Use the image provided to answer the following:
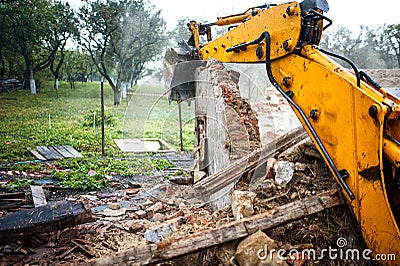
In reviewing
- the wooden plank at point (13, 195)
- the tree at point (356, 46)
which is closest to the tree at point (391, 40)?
the tree at point (356, 46)

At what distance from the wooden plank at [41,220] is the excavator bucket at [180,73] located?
2621 mm

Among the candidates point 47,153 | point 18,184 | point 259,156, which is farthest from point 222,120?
point 47,153

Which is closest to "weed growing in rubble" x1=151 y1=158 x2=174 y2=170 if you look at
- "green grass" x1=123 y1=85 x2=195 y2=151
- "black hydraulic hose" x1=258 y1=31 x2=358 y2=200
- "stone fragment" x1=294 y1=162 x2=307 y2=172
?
"green grass" x1=123 y1=85 x2=195 y2=151

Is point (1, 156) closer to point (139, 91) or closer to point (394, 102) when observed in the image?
point (139, 91)

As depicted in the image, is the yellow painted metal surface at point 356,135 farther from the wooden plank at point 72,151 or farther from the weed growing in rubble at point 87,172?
the wooden plank at point 72,151

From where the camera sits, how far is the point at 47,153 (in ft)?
29.7

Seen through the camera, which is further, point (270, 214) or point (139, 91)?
point (139, 91)

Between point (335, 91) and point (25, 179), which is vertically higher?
point (335, 91)

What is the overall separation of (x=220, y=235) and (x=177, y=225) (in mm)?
1120

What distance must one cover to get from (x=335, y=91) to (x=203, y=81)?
302cm

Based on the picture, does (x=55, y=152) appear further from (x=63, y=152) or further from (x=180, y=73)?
(x=180, y=73)

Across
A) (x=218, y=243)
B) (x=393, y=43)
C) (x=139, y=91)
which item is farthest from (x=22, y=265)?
(x=393, y=43)

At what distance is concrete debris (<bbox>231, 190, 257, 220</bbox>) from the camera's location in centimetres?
293

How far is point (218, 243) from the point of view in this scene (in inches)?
95.6
